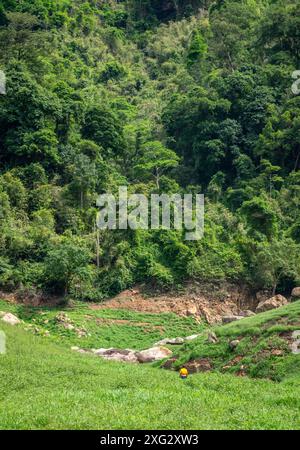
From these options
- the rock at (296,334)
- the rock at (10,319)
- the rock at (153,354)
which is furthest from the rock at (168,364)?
the rock at (10,319)

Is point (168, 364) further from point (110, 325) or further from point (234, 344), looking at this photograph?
point (110, 325)

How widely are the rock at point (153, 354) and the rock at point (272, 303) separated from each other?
7111 millimetres

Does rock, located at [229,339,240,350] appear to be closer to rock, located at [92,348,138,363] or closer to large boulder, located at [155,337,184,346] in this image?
rock, located at [92,348,138,363]

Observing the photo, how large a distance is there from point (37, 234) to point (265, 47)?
2855cm

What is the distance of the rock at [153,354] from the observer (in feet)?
78.8

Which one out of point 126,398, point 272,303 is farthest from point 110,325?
point 126,398

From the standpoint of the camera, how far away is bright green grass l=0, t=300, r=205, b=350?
93.7 feet

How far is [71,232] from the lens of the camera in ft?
115

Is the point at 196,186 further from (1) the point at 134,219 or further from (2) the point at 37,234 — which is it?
(2) the point at 37,234

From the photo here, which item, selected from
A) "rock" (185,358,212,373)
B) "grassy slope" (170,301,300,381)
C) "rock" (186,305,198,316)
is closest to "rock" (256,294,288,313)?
"rock" (186,305,198,316)

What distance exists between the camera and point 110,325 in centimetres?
3058

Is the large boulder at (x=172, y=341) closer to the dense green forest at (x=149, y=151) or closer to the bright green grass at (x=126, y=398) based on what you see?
the dense green forest at (x=149, y=151)

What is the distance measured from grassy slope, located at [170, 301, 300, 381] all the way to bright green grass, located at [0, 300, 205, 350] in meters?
7.29
